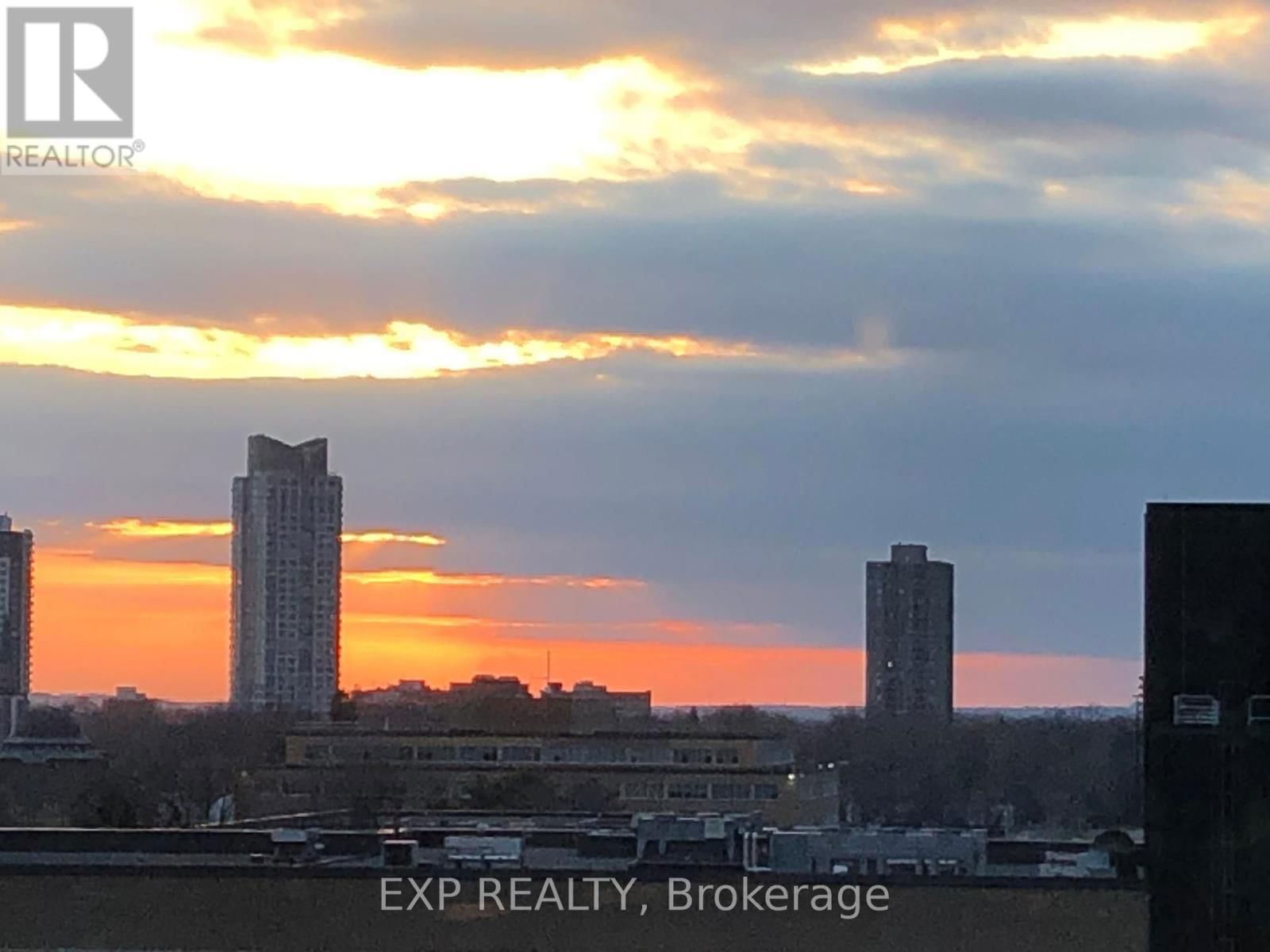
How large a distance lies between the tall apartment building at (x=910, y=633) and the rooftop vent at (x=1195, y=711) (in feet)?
181

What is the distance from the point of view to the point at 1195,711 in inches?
941

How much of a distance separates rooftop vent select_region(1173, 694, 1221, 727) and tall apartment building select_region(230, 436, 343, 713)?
92.0 m

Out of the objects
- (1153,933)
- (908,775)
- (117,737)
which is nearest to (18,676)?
(117,737)

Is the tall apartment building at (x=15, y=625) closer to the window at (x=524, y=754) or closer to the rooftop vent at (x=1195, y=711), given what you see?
the window at (x=524, y=754)

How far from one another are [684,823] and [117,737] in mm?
58535

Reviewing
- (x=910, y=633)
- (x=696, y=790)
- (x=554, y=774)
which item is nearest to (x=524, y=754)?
(x=554, y=774)

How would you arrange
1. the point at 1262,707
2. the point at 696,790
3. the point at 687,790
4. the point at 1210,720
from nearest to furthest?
the point at 1262,707 < the point at 1210,720 < the point at 696,790 < the point at 687,790

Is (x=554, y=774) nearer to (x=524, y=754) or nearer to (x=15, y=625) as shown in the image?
(x=524, y=754)

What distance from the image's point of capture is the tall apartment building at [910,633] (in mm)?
82125

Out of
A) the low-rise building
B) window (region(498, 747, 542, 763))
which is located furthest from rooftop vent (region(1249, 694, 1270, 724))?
window (region(498, 747, 542, 763))

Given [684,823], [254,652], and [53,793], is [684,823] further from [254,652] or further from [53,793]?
[254,652]

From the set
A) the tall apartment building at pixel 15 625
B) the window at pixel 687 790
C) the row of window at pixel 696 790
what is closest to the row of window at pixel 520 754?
the window at pixel 687 790

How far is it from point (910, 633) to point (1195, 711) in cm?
5852

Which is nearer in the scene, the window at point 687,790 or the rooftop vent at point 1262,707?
the rooftop vent at point 1262,707
